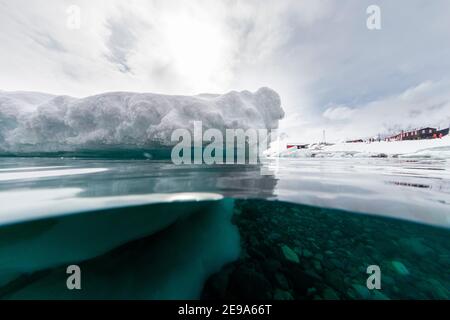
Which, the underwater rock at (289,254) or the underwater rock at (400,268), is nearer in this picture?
the underwater rock at (400,268)

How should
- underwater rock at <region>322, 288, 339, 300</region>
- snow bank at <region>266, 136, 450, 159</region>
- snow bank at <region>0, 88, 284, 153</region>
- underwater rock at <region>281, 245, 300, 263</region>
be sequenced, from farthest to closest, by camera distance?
snow bank at <region>266, 136, 450, 159</region> < snow bank at <region>0, 88, 284, 153</region> < underwater rock at <region>281, 245, 300, 263</region> < underwater rock at <region>322, 288, 339, 300</region>

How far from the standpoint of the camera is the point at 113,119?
14617 mm

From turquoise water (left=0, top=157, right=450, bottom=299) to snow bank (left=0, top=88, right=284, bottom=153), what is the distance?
11.5 meters

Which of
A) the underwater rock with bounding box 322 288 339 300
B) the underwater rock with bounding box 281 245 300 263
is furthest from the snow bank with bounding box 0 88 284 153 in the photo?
the underwater rock with bounding box 322 288 339 300

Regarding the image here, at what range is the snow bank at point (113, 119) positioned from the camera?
13.9 m

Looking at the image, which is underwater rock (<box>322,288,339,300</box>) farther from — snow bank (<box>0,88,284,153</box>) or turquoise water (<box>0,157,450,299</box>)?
snow bank (<box>0,88,284,153</box>)

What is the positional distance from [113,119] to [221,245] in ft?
57.4

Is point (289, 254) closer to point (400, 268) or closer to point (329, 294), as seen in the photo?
point (329, 294)

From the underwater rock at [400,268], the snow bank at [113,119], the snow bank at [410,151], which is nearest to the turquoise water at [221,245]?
the underwater rock at [400,268]

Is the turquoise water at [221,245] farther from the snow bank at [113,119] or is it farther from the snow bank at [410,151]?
the snow bank at [410,151]

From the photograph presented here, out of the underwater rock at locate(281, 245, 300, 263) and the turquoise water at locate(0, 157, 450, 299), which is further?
the underwater rock at locate(281, 245, 300, 263)

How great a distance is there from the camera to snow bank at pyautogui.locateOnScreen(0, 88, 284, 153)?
13.9 metres

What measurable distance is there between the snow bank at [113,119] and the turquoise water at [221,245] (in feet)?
37.8
